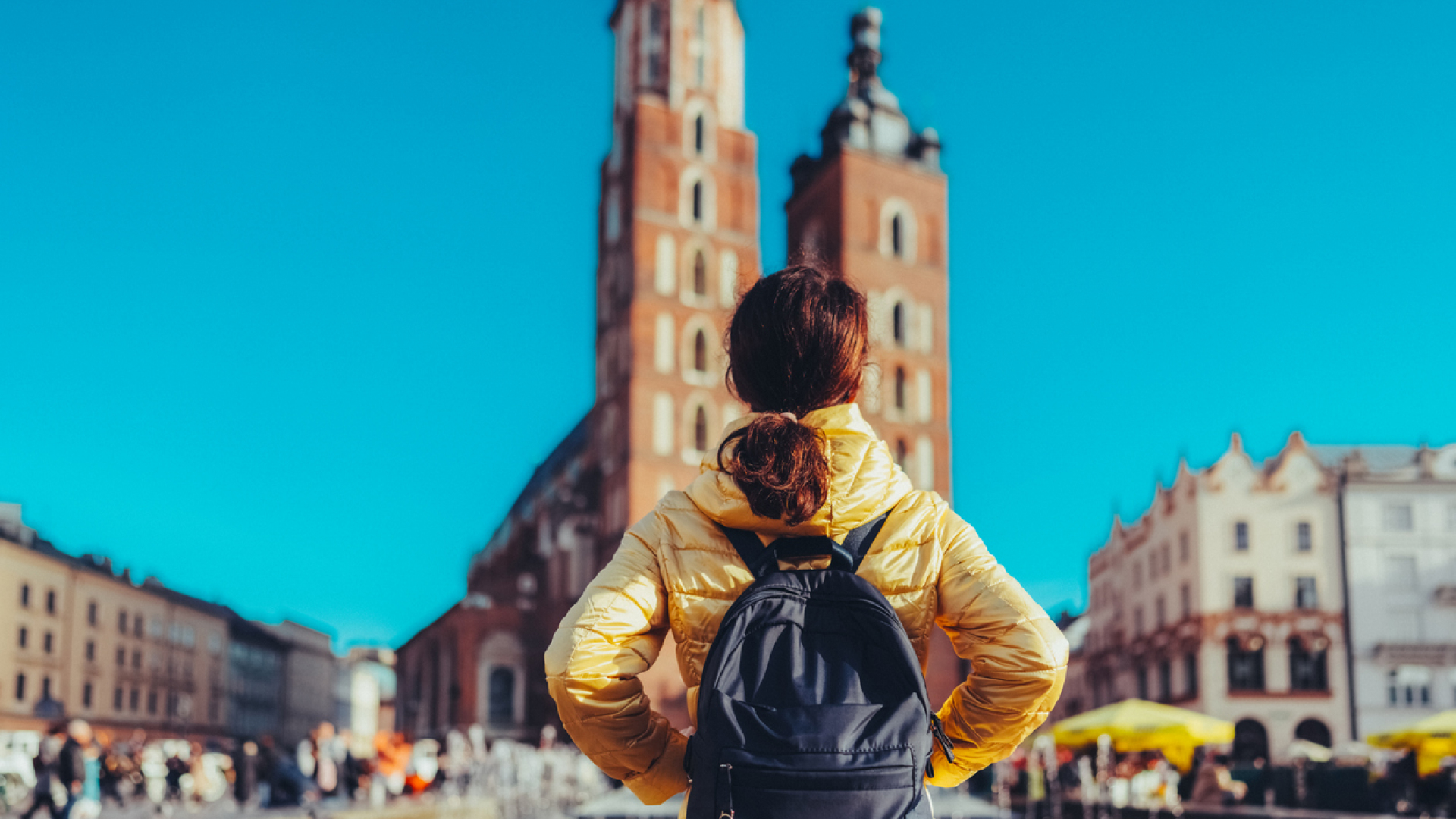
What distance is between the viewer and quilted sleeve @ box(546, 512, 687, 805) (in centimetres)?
193

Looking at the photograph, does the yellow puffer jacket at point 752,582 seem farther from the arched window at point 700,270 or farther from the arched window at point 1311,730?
the arched window at point 1311,730

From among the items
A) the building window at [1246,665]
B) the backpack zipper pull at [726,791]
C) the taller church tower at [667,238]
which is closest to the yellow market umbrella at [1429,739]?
the backpack zipper pull at [726,791]

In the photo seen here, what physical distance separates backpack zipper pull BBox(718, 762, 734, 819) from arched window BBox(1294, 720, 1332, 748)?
48642 mm

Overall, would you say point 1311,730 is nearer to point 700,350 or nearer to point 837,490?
point 700,350

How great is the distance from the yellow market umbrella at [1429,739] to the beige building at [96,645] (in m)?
46.8

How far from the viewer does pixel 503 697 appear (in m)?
49.5

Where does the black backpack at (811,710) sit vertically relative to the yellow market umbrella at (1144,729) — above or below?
above

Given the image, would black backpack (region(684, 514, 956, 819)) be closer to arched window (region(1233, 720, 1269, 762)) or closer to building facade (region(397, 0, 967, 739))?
building facade (region(397, 0, 967, 739))

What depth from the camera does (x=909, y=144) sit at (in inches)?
1938

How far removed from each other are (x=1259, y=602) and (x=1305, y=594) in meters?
1.54

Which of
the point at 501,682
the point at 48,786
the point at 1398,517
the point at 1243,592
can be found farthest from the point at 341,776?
the point at 1398,517

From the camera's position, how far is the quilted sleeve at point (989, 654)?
6.37 ft

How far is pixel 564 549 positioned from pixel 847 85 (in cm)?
1916

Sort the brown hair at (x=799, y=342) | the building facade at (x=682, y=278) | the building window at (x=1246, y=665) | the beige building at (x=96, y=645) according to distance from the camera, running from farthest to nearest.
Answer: the beige building at (x=96, y=645) → the building window at (x=1246, y=665) → the building facade at (x=682, y=278) → the brown hair at (x=799, y=342)
